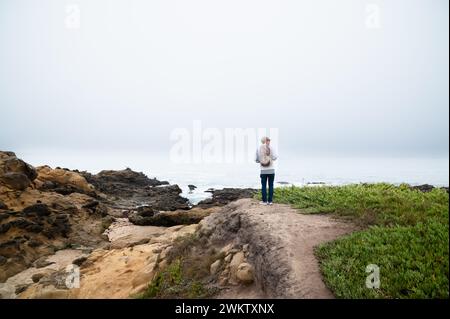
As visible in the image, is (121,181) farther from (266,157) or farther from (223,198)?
(266,157)

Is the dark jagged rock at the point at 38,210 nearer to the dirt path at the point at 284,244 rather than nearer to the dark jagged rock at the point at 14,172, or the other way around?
the dark jagged rock at the point at 14,172

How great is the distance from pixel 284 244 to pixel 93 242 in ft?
54.7

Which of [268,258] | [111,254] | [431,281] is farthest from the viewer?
[111,254]

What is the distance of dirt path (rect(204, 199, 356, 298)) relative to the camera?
22.6 ft

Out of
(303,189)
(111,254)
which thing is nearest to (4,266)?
(111,254)

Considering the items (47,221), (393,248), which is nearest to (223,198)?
(47,221)

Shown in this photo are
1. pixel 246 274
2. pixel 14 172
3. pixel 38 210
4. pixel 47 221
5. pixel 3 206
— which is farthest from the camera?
pixel 14 172

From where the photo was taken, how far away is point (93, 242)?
20.6m

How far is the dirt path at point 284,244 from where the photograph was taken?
6.88 meters

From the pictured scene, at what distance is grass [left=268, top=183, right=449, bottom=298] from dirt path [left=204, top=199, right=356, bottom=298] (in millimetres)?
388

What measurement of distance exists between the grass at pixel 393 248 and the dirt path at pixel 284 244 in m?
0.39
